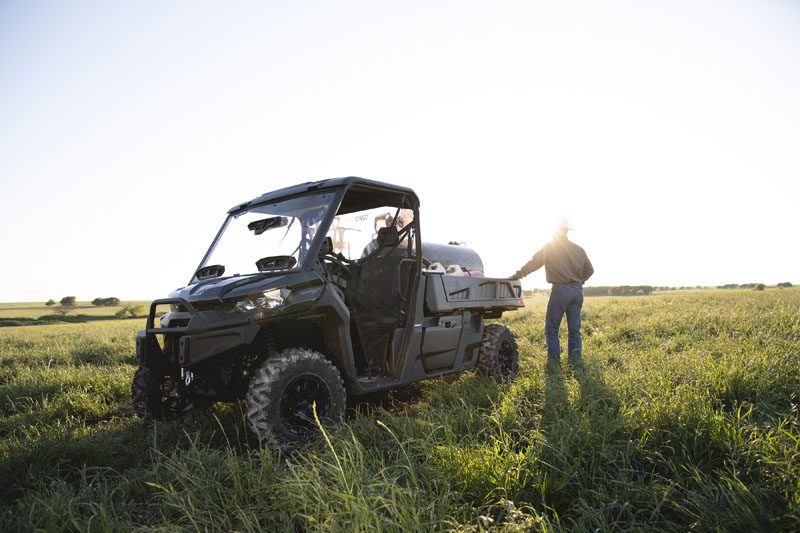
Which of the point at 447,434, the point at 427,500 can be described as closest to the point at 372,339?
the point at 447,434

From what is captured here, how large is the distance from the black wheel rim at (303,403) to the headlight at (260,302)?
2.00 ft

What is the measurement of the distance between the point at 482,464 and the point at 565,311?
461 centimetres

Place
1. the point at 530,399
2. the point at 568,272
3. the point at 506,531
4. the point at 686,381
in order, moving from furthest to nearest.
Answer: the point at 568,272 → the point at 530,399 → the point at 686,381 → the point at 506,531

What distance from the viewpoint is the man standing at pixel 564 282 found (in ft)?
21.4

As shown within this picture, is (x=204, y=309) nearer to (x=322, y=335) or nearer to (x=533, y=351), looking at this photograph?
(x=322, y=335)

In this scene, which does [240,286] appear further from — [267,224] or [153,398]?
[153,398]

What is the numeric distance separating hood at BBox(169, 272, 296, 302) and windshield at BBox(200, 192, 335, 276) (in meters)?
0.17

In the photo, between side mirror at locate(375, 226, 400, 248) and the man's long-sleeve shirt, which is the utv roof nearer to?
side mirror at locate(375, 226, 400, 248)

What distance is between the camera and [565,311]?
6656 mm

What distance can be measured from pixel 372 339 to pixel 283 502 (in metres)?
2.52

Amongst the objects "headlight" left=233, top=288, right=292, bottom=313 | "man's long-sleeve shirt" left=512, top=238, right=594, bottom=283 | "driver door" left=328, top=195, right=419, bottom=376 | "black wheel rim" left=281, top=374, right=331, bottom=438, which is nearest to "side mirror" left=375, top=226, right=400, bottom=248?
"driver door" left=328, top=195, right=419, bottom=376

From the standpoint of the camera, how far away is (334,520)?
6.28 ft

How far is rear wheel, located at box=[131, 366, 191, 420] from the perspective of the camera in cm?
421

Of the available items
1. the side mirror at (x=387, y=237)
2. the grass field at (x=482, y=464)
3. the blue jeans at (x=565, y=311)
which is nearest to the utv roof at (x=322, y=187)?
the side mirror at (x=387, y=237)
